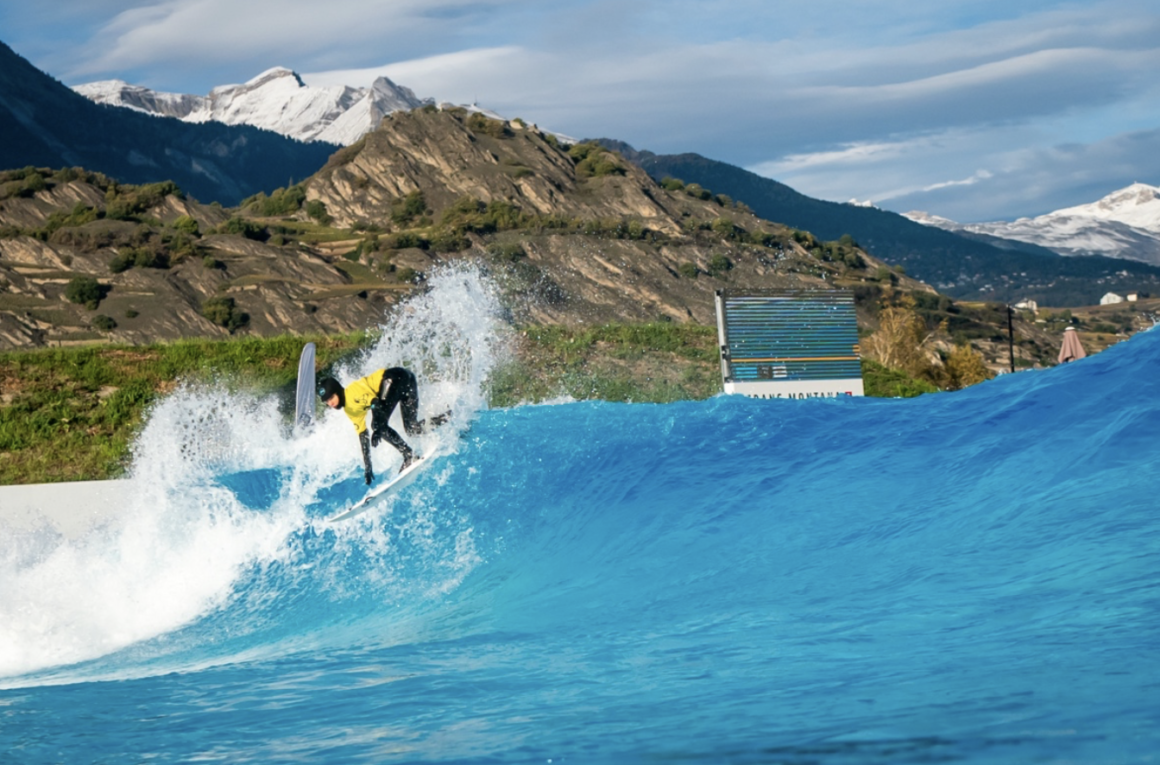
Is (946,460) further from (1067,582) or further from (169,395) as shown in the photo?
(169,395)

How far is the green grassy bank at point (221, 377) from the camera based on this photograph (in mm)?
16719

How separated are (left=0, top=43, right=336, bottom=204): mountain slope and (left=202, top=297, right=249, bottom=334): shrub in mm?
91972

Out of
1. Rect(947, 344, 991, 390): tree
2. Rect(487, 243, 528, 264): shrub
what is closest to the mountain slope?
Rect(487, 243, 528, 264): shrub

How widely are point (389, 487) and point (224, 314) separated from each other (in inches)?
2161

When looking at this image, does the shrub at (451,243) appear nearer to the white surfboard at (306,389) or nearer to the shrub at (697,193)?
the shrub at (697,193)

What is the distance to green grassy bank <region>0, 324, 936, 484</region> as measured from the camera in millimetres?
16719

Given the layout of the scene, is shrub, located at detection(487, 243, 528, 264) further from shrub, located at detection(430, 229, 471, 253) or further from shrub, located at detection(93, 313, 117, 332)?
shrub, located at detection(93, 313, 117, 332)

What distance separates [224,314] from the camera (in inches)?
2442

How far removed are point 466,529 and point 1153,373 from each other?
7.38 metres

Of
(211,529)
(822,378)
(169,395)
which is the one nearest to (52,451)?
(169,395)

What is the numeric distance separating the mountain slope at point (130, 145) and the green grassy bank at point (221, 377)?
136 metres

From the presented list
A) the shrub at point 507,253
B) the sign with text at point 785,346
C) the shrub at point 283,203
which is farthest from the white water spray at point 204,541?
the shrub at point 283,203

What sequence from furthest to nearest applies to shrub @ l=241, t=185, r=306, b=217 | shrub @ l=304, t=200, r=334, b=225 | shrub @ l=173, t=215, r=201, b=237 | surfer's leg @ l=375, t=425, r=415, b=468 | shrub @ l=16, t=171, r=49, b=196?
shrub @ l=241, t=185, r=306, b=217
shrub @ l=304, t=200, r=334, b=225
shrub @ l=16, t=171, r=49, b=196
shrub @ l=173, t=215, r=201, b=237
surfer's leg @ l=375, t=425, r=415, b=468

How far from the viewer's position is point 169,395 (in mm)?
18328
